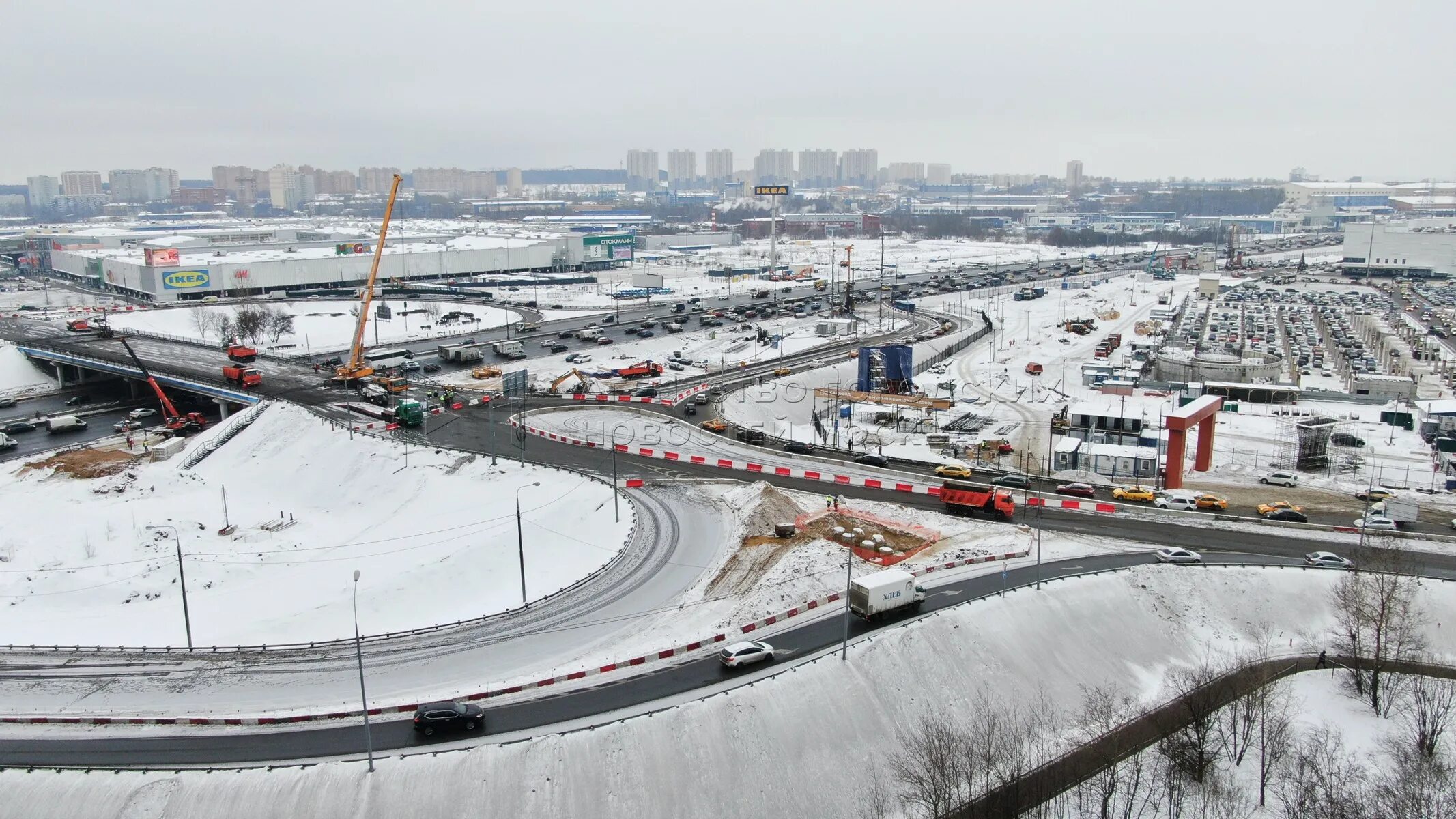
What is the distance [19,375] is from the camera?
5797 cm

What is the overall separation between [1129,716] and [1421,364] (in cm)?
5322

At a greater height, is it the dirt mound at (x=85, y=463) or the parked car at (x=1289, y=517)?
the parked car at (x=1289, y=517)

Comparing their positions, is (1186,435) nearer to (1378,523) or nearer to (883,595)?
(1378,523)

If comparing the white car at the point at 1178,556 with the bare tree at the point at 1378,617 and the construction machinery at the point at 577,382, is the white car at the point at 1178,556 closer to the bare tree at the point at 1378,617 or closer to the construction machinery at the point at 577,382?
the bare tree at the point at 1378,617

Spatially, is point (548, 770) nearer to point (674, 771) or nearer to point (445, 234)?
point (674, 771)

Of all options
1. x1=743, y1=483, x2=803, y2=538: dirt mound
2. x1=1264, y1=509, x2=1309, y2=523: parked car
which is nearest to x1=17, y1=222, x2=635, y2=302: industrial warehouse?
x1=743, y1=483, x2=803, y2=538: dirt mound

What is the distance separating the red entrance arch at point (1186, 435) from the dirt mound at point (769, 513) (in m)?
13.6

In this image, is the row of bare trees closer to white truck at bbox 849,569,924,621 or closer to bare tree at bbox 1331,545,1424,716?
white truck at bbox 849,569,924,621

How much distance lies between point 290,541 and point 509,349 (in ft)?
94.1

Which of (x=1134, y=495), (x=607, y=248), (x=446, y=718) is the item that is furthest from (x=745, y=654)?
(x=607, y=248)

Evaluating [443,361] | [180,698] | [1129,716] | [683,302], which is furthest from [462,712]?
[683,302]

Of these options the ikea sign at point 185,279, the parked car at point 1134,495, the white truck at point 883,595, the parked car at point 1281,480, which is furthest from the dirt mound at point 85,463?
the ikea sign at point 185,279

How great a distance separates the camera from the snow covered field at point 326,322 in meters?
66.9

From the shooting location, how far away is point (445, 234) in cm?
16112
